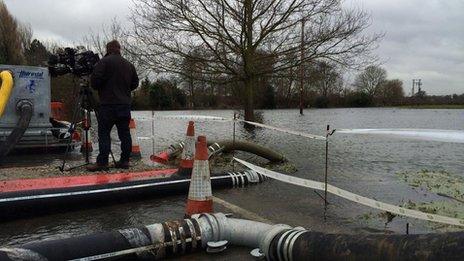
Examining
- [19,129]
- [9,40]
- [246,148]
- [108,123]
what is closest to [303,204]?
[108,123]

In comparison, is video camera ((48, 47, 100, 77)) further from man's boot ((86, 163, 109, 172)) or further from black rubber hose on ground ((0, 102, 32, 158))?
black rubber hose on ground ((0, 102, 32, 158))

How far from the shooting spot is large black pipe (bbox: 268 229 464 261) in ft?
10.8

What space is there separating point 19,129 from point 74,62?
2.27 m

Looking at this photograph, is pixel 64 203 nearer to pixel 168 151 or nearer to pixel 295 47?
pixel 168 151

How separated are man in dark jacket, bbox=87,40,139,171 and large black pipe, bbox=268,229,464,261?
4.53 m

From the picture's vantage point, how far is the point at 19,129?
10.1 meters

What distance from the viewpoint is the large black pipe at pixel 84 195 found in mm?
5613

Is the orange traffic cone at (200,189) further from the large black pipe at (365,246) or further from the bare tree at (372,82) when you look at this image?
the bare tree at (372,82)

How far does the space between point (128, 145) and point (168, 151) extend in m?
2.09

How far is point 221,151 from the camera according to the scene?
9.79 metres

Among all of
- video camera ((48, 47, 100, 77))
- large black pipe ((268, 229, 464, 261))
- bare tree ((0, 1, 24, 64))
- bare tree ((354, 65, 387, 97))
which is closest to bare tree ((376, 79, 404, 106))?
bare tree ((354, 65, 387, 97))

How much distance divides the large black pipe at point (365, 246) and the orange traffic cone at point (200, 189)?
4.38ft

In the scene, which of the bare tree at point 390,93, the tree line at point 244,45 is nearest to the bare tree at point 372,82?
the bare tree at point 390,93

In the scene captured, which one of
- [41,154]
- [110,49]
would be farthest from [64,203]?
[41,154]
